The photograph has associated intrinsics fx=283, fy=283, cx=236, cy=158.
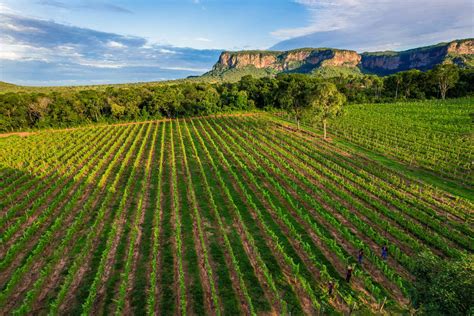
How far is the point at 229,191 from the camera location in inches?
1241

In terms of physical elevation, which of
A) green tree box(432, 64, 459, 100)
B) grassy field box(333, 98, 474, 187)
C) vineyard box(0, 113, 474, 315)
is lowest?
vineyard box(0, 113, 474, 315)

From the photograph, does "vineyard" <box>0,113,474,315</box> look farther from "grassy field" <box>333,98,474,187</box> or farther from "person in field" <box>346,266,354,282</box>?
"grassy field" <box>333,98,474,187</box>

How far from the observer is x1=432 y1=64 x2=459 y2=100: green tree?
290ft

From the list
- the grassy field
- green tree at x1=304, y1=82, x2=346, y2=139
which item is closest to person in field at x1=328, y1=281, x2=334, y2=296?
the grassy field

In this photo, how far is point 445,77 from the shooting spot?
89.1 metres

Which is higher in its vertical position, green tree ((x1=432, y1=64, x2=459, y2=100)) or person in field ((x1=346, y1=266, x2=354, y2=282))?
green tree ((x1=432, y1=64, x2=459, y2=100))

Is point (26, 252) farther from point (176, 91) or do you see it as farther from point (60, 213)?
point (176, 91)

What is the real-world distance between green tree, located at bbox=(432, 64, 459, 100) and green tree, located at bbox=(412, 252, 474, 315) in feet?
327

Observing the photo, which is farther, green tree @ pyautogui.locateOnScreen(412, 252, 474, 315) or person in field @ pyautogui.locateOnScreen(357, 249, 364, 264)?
person in field @ pyautogui.locateOnScreen(357, 249, 364, 264)

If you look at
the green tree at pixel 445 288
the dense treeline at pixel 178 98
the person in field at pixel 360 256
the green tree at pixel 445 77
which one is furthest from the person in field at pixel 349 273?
the green tree at pixel 445 77

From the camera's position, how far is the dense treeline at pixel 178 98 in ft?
250

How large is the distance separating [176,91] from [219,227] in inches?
3030

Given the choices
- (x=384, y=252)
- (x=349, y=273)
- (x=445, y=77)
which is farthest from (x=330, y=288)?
(x=445, y=77)

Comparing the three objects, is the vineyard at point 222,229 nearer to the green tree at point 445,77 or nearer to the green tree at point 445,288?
the green tree at point 445,288
